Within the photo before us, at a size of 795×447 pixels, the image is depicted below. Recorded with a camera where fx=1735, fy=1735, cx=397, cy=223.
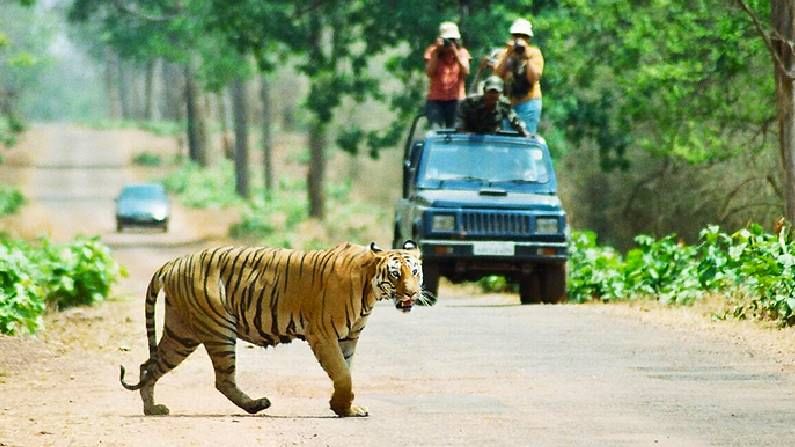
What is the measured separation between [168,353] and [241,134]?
44245mm

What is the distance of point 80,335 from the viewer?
17.6 meters

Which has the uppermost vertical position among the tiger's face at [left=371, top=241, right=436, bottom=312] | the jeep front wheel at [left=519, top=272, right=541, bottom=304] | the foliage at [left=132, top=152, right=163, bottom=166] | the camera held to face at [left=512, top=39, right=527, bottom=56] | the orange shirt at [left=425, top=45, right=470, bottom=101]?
the camera held to face at [left=512, top=39, right=527, bottom=56]

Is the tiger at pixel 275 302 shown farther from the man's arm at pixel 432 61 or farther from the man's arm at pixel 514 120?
the man's arm at pixel 432 61

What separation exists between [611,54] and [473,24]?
9.12 feet

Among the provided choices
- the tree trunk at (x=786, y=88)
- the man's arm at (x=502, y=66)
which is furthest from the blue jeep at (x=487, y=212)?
the tree trunk at (x=786, y=88)

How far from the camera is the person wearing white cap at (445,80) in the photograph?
22922 mm

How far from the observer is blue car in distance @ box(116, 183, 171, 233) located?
166 feet

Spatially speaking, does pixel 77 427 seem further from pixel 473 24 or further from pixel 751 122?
pixel 473 24

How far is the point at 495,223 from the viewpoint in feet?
66.9

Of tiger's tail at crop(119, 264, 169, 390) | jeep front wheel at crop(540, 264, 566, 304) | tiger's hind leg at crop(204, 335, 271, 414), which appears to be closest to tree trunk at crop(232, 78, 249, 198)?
jeep front wheel at crop(540, 264, 566, 304)

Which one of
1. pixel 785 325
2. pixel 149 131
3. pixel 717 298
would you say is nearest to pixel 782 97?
pixel 717 298

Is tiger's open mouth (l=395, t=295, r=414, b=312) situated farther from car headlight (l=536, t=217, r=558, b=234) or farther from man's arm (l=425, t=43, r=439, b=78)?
man's arm (l=425, t=43, r=439, b=78)

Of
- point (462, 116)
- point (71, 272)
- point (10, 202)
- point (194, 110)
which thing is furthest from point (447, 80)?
point (194, 110)

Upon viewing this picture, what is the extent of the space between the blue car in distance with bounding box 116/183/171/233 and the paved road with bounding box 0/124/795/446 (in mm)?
31347
